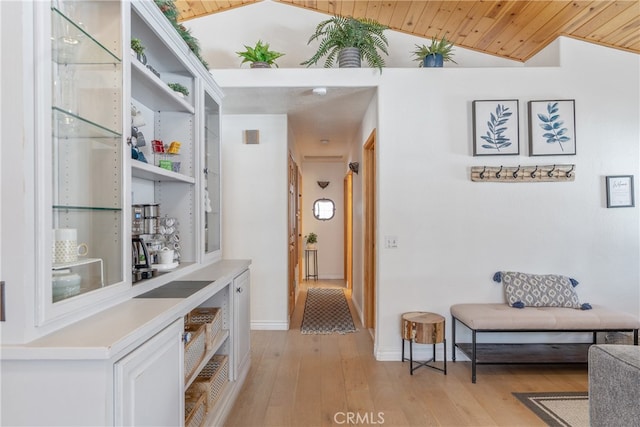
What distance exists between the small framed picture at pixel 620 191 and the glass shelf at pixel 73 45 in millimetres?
3750

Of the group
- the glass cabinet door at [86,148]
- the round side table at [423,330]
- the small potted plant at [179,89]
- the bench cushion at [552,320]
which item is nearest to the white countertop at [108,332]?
the glass cabinet door at [86,148]

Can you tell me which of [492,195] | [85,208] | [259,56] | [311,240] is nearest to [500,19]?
[492,195]

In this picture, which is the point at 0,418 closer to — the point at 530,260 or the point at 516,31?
the point at 530,260

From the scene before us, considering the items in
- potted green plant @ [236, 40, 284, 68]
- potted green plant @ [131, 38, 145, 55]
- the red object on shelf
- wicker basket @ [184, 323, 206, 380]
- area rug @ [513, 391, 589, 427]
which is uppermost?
potted green plant @ [236, 40, 284, 68]

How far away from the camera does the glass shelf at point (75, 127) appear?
1161 millimetres

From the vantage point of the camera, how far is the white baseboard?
3.96 m

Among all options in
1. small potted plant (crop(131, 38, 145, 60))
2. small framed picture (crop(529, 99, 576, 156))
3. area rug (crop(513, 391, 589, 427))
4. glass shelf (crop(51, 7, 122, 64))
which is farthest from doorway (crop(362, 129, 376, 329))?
glass shelf (crop(51, 7, 122, 64))

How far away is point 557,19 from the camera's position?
3.03m

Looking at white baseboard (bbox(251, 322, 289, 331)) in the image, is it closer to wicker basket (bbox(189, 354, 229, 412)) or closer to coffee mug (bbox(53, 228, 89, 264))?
wicker basket (bbox(189, 354, 229, 412))

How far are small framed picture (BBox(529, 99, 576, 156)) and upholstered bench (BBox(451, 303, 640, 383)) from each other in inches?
52.4

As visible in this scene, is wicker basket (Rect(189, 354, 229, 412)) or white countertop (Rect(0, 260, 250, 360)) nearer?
white countertop (Rect(0, 260, 250, 360))

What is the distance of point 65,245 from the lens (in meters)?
1.21

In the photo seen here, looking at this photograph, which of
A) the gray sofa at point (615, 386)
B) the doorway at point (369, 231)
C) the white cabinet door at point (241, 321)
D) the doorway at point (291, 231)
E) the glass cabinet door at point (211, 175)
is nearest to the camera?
the gray sofa at point (615, 386)

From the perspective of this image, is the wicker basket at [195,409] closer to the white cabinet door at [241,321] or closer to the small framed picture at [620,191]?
the white cabinet door at [241,321]
